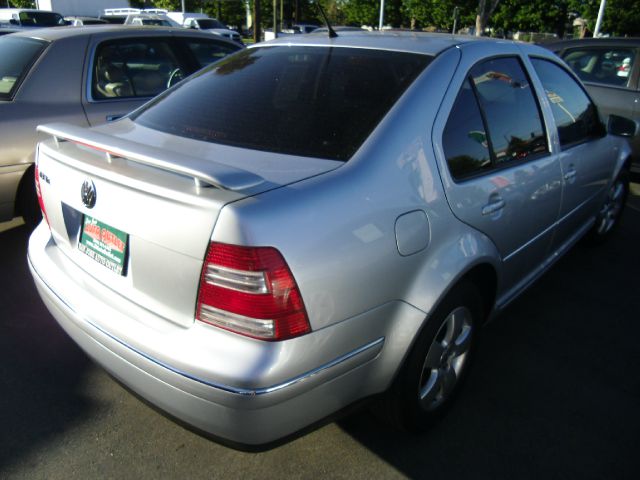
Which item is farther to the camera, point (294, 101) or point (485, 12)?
point (485, 12)

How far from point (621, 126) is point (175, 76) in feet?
11.5

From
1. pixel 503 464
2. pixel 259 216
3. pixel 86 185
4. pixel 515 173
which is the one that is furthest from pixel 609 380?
pixel 86 185

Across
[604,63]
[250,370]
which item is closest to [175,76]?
[250,370]

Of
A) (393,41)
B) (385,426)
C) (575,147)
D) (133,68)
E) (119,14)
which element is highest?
(119,14)

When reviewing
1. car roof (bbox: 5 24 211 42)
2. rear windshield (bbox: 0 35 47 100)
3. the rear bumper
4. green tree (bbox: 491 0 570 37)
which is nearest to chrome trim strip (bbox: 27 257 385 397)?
the rear bumper

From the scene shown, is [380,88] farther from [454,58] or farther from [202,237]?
[202,237]

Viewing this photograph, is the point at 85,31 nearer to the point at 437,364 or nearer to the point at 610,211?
the point at 437,364

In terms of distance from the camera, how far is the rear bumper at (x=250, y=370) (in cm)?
157

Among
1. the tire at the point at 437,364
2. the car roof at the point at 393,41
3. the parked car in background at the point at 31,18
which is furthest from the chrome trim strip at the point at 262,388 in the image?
the parked car in background at the point at 31,18

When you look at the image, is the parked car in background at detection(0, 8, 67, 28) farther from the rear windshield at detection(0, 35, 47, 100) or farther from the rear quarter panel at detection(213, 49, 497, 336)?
the rear quarter panel at detection(213, 49, 497, 336)

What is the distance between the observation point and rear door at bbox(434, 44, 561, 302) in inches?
84.8

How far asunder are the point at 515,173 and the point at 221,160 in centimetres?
138

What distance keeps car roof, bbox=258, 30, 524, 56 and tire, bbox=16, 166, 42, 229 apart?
6.52 ft

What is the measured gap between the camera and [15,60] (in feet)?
13.2
